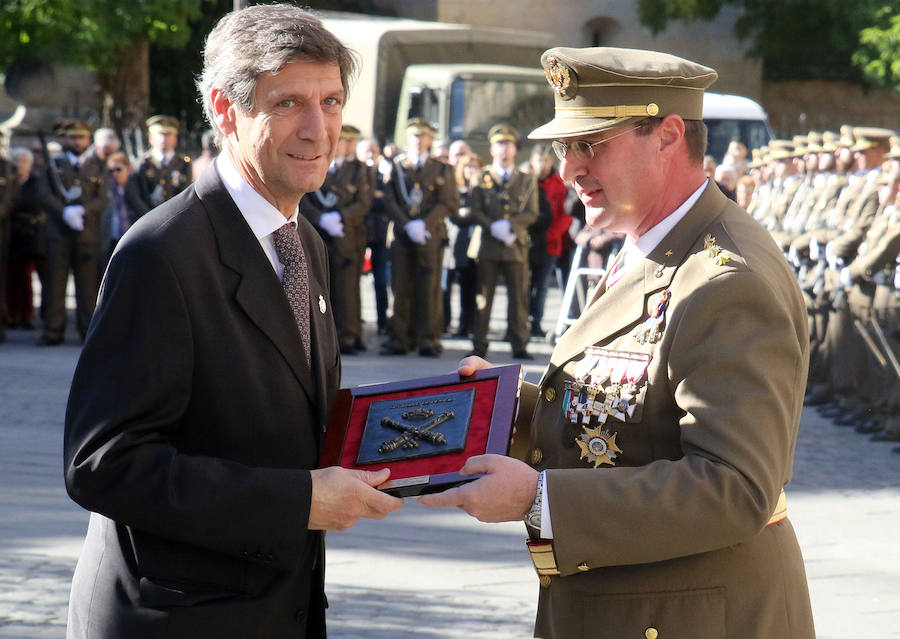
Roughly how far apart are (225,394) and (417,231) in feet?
34.7

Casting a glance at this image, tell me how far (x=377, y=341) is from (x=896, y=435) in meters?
6.34

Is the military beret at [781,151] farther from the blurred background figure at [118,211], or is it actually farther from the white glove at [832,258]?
the blurred background figure at [118,211]

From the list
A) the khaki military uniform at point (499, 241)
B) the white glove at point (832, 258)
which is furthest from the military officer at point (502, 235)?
the white glove at point (832, 258)

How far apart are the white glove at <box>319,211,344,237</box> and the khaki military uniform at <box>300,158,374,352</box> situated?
0.15 ft

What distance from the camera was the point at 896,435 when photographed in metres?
9.23

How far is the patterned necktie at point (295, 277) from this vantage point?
2.62m

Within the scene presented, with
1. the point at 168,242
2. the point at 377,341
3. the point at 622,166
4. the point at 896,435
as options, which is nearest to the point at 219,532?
the point at 168,242

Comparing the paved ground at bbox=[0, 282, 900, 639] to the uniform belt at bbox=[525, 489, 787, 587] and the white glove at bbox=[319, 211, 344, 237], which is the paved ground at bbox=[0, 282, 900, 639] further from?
the white glove at bbox=[319, 211, 344, 237]

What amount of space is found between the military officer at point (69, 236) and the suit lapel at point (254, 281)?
10601mm

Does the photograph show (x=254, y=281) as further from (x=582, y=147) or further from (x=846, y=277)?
(x=846, y=277)

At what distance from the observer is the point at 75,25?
73.8 feet

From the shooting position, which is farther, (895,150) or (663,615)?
(895,150)

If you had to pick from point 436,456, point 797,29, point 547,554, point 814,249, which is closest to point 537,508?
point 547,554

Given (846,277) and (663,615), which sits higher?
(663,615)
